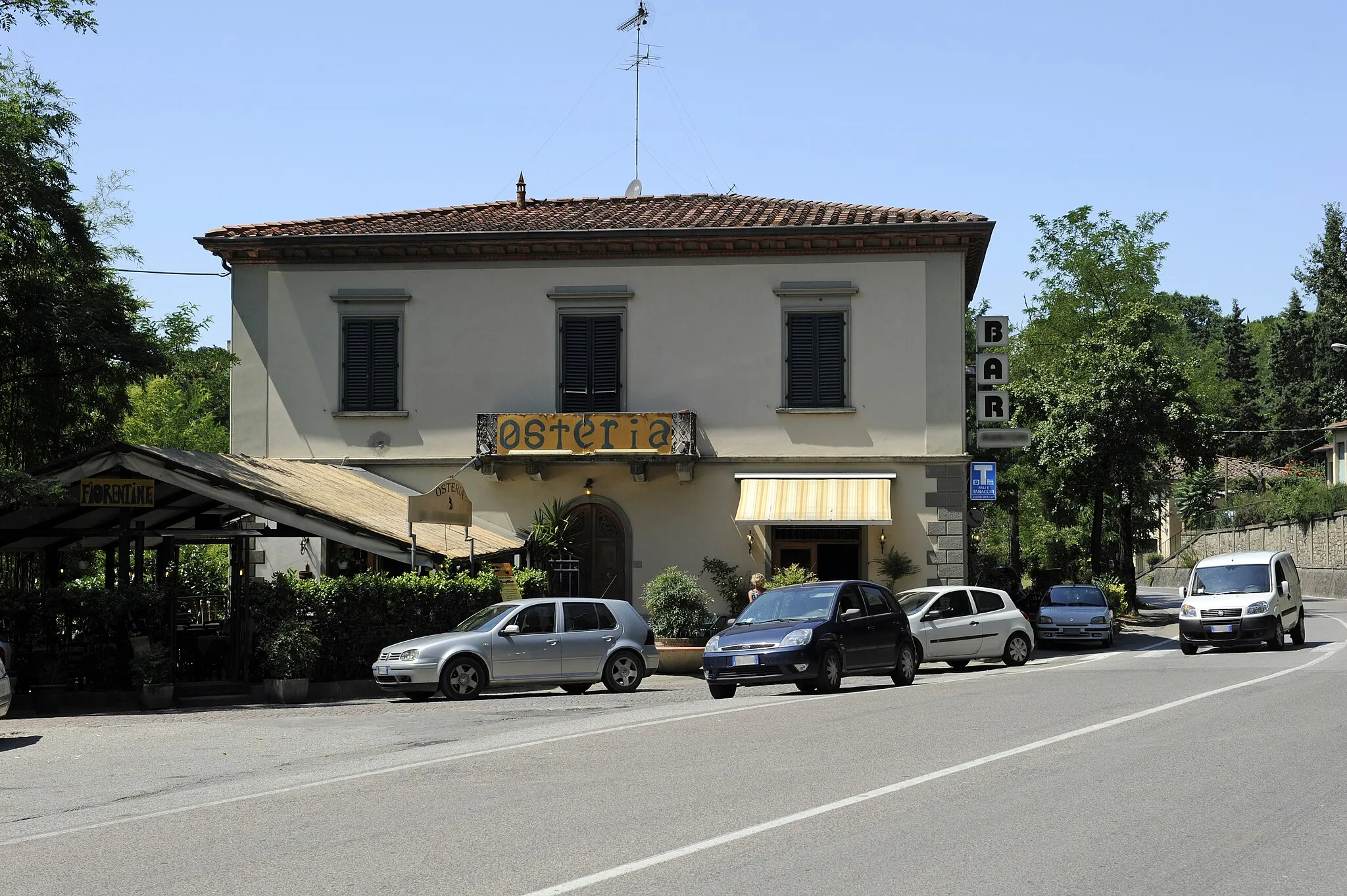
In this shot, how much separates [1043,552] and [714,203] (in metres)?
34.7

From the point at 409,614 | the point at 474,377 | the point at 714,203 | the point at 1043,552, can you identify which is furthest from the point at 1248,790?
the point at 1043,552

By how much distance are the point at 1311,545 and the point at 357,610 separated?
54.3 m

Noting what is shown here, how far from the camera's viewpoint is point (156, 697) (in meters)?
18.7

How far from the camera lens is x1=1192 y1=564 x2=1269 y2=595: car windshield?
27.3 metres

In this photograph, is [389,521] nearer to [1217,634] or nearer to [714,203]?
[714,203]

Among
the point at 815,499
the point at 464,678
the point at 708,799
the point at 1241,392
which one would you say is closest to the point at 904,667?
the point at 464,678

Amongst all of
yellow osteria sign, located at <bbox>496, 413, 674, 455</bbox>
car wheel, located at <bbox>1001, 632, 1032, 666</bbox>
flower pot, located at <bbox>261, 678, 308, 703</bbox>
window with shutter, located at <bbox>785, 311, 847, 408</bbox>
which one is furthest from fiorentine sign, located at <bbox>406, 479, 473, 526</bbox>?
car wheel, located at <bbox>1001, 632, 1032, 666</bbox>

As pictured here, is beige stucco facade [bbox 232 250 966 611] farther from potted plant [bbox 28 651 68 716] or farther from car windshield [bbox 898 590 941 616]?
potted plant [bbox 28 651 68 716]

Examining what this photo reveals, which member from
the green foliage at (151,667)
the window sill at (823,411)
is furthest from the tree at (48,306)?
the window sill at (823,411)

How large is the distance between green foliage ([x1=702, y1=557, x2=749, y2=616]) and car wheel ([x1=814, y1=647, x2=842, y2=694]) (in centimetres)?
1001

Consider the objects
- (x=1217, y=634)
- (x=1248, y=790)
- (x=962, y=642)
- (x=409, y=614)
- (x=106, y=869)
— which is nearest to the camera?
(x=106, y=869)

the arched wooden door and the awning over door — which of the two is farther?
the arched wooden door

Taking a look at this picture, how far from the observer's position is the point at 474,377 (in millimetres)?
29359

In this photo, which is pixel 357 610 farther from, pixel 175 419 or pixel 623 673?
pixel 175 419
